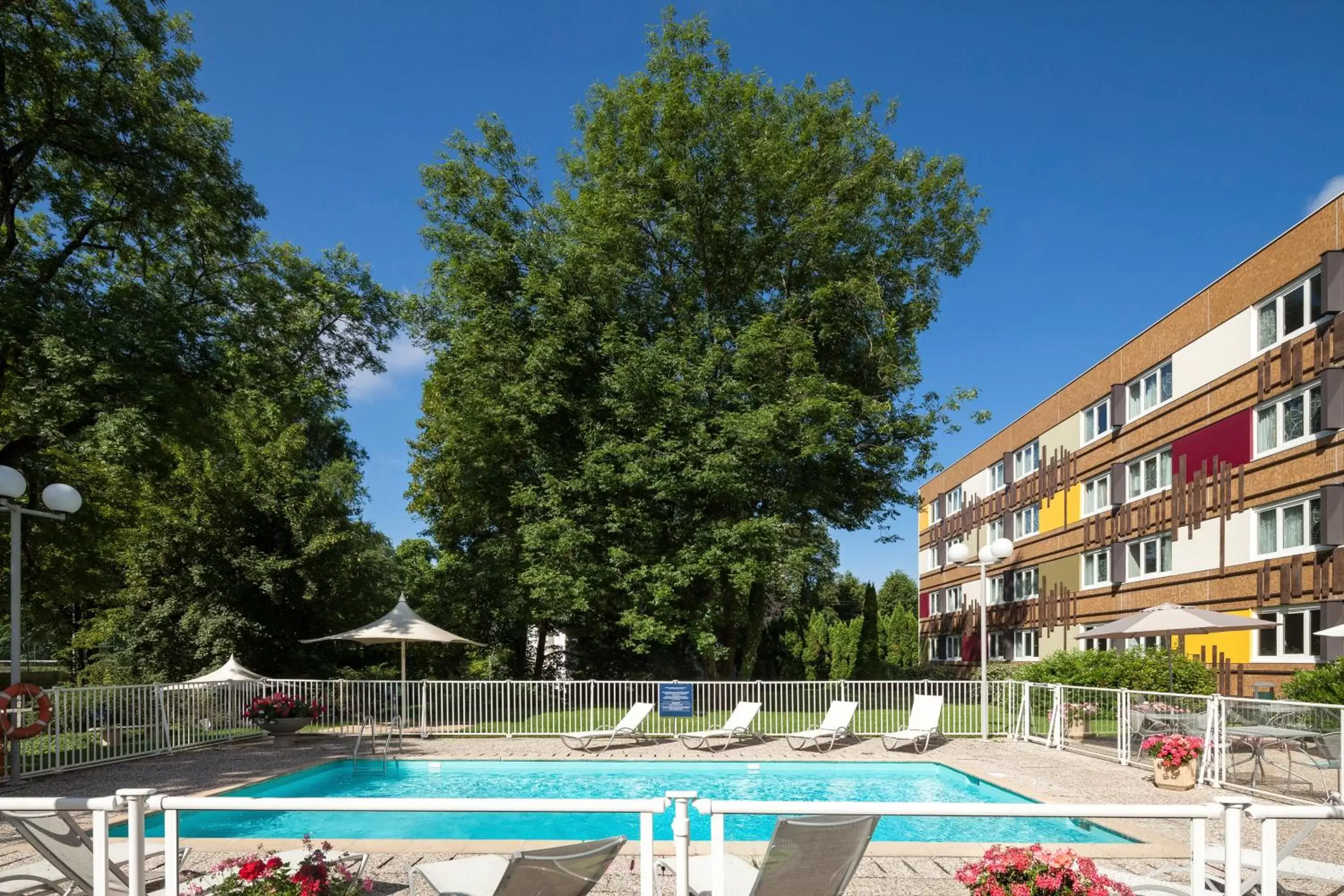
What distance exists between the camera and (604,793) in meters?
14.2

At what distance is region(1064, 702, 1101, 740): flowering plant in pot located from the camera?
Result: 16469 millimetres

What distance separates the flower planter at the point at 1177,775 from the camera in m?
12.0

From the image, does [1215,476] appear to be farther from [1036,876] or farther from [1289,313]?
[1036,876]

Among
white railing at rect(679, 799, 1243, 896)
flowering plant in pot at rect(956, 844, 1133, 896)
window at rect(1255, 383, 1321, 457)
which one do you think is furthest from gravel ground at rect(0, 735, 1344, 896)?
window at rect(1255, 383, 1321, 457)

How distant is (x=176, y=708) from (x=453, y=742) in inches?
190

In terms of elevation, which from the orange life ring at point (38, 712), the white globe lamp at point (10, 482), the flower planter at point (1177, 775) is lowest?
the flower planter at point (1177, 775)

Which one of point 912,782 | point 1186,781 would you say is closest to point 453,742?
point 912,782

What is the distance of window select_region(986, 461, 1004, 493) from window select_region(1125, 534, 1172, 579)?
9.89 metres

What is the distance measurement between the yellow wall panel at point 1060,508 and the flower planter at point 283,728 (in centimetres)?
2158

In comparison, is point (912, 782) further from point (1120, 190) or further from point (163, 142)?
point (163, 142)

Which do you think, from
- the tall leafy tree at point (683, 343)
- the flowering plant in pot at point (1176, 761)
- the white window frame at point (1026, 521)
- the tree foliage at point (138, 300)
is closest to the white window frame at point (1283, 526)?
the flowering plant in pot at point (1176, 761)

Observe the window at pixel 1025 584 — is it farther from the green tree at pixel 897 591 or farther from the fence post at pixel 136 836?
the green tree at pixel 897 591

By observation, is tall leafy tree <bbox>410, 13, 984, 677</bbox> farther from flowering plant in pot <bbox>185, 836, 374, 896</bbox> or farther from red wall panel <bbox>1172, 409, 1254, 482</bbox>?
flowering plant in pot <bbox>185, 836, 374, 896</bbox>

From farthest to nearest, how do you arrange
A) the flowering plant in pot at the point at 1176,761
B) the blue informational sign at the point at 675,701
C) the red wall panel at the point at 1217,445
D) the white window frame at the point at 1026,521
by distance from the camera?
1. the white window frame at the point at 1026,521
2. the red wall panel at the point at 1217,445
3. the blue informational sign at the point at 675,701
4. the flowering plant in pot at the point at 1176,761
